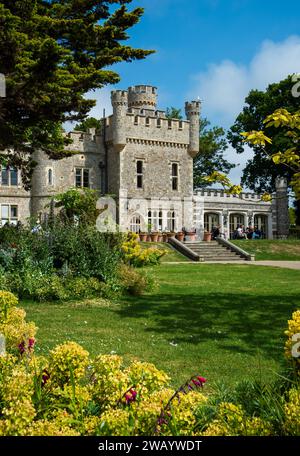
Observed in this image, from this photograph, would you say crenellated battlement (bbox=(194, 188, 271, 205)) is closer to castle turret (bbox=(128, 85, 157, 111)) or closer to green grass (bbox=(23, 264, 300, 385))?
castle turret (bbox=(128, 85, 157, 111))

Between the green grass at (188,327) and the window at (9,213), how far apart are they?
72.0 feet

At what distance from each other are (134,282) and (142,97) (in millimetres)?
29748

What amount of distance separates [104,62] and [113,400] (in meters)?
10.3

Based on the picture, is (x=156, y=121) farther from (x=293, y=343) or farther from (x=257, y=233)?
(x=293, y=343)

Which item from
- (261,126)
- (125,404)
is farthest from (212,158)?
(125,404)

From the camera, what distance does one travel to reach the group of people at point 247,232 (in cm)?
3891

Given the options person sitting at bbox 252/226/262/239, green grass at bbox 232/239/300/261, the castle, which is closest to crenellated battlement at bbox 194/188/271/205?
the castle

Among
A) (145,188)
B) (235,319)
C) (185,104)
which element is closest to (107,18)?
(235,319)

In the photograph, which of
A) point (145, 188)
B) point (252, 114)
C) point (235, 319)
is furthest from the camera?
point (252, 114)

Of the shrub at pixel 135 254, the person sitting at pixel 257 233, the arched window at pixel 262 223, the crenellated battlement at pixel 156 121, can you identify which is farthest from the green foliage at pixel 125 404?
the arched window at pixel 262 223

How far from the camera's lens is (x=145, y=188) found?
3559 cm

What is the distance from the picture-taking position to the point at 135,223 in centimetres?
3500

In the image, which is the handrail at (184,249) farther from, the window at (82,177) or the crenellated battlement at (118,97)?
the crenellated battlement at (118,97)
